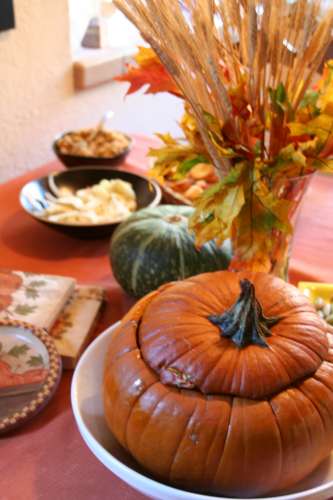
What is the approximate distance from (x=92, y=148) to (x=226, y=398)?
949 millimetres

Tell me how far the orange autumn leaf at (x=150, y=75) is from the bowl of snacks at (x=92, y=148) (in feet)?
1.90

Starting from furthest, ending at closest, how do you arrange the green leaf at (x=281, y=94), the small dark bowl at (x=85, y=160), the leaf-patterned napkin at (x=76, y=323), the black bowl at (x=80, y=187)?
the small dark bowl at (x=85, y=160) → the black bowl at (x=80, y=187) → the leaf-patterned napkin at (x=76, y=323) → the green leaf at (x=281, y=94)

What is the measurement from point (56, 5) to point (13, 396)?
1344 mm

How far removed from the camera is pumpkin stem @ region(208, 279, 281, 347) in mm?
490

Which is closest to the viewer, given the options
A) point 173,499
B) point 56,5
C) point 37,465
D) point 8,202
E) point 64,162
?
point 173,499

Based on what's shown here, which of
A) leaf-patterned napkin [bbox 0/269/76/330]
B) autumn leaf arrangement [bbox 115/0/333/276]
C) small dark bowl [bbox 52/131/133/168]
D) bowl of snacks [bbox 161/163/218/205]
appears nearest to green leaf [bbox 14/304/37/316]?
leaf-patterned napkin [bbox 0/269/76/330]

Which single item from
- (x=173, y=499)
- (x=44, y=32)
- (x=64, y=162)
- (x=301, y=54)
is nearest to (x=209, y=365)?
(x=173, y=499)

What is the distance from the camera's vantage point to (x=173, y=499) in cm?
46

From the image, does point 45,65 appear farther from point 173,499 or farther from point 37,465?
point 173,499

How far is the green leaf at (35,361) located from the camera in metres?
0.66

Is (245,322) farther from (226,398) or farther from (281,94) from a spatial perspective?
(281,94)

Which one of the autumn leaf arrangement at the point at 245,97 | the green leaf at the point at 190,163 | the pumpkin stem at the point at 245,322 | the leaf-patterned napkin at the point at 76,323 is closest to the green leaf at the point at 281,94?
the autumn leaf arrangement at the point at 245,97

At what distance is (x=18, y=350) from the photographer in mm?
680

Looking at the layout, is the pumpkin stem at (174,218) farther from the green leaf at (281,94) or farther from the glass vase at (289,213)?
the green leaf at (281,94)
